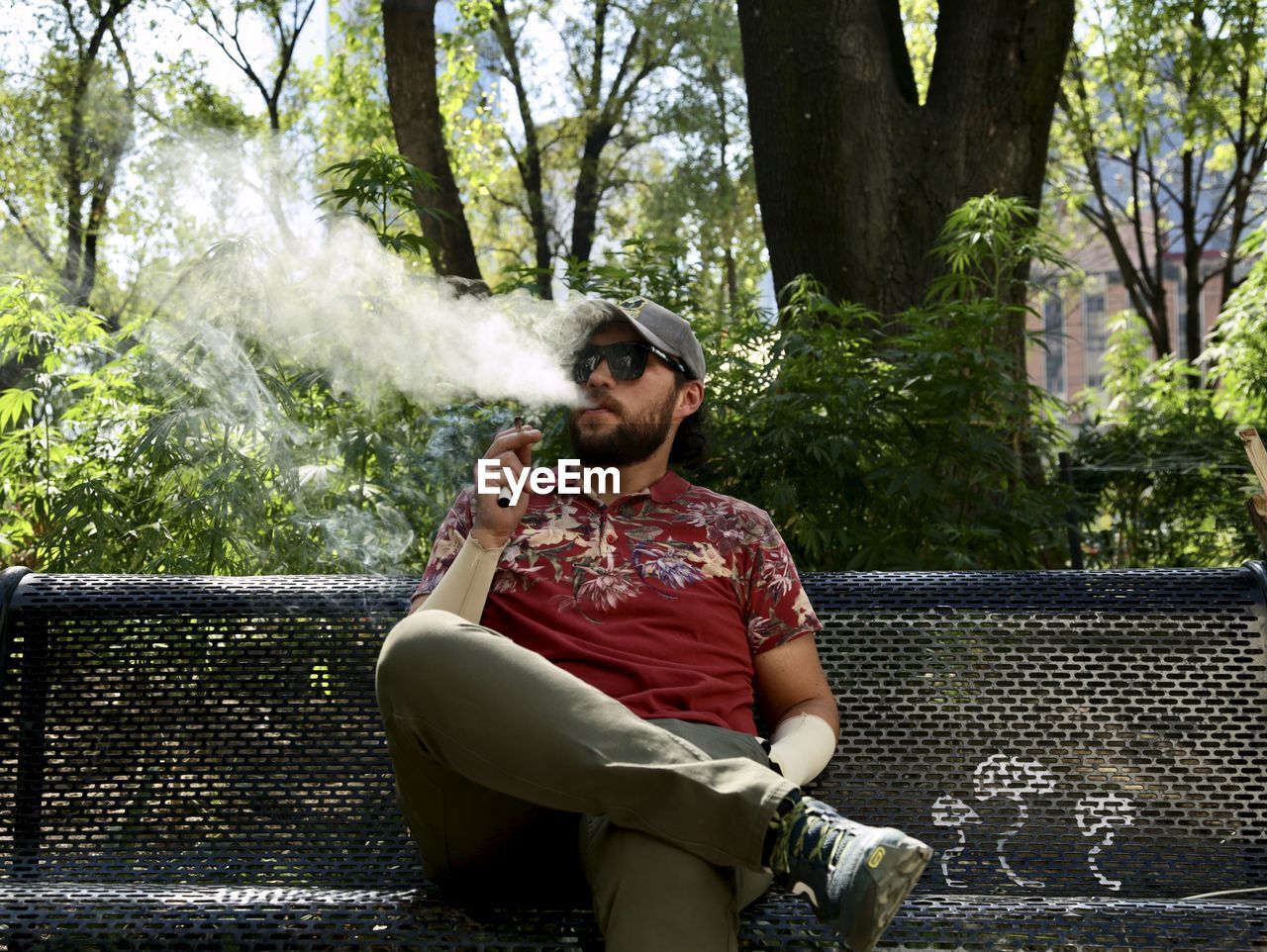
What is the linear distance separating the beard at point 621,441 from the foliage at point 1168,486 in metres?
4.06

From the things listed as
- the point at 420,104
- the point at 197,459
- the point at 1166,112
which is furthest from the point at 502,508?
the point at 1166,112

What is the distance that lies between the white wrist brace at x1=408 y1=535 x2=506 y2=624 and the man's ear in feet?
2.09

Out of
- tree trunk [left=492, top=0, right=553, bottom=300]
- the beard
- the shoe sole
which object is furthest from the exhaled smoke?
tree trunk [left=492, top=0, right=553, bottom=300]

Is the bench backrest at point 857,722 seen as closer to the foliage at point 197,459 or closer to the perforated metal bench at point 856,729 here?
the perforated metal bench at point 856,729

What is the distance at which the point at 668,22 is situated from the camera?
22.5 m

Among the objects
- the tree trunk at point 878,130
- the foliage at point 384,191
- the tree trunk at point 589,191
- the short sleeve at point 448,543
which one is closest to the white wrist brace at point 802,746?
the short sleeve at point 448,543

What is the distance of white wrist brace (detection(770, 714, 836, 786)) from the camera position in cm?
243

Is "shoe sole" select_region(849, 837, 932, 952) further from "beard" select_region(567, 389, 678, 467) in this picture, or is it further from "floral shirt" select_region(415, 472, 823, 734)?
"beard" select_region(567, 389, 678, 467)

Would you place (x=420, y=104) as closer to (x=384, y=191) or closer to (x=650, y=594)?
(x=384, y=191)

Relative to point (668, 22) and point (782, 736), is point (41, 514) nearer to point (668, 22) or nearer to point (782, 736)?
point (782, 736)

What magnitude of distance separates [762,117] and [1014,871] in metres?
4.22

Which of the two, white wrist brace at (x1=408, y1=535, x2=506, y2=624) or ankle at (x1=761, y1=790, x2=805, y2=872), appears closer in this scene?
ankle at (x1=761, y1=790, x2=805, y2=872)

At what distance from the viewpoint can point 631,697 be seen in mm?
2449

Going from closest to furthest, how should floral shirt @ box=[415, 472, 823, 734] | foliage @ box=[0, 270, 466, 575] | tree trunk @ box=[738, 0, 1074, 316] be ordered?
floral shirt @ box=[415, 472, 823, 734], foliage @ box=[0, 270, 466, 575], tree trunk @ box=[738, 0, 1074, 316]
